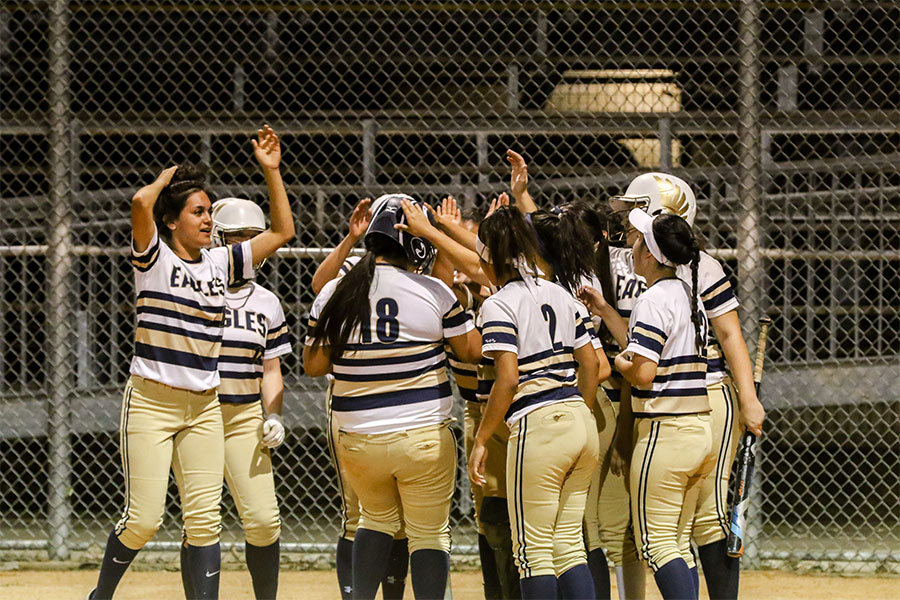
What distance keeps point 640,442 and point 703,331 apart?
0.45 m

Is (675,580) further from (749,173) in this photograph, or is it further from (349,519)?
(749,173)

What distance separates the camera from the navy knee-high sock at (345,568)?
4.04 meters

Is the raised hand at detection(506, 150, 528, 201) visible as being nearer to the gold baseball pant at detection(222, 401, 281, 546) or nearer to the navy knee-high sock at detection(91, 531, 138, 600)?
the gold baseball pant at detection(222, 401, 281, 546)

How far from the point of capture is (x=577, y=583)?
140 inches

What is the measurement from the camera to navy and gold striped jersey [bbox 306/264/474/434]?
3523mm

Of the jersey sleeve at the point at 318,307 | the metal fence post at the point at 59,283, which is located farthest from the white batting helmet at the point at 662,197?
the metal fence post at the point at 59,283

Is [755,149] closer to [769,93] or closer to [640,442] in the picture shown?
[640,442]

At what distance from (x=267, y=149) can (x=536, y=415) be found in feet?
4.86

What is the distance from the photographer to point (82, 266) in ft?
25.9

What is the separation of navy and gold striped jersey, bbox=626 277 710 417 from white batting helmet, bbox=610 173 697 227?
38cm

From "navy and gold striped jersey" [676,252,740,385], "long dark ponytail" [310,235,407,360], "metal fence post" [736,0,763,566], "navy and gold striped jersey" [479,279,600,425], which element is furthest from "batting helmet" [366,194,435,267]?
"metal fence post" [736,0,763,566]

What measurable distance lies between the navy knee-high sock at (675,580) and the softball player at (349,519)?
0.94m

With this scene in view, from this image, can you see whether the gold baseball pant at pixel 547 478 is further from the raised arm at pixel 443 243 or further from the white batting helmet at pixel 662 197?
the white batting helmet at pixel 662 197

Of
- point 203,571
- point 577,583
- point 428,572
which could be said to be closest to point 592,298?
point 577,583
